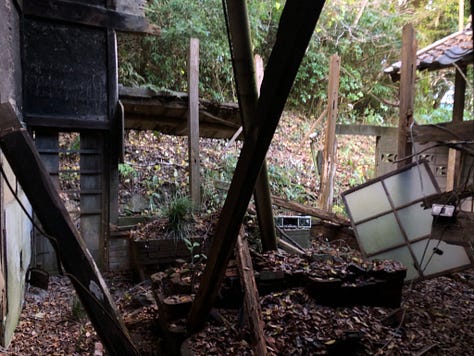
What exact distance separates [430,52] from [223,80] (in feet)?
23.7

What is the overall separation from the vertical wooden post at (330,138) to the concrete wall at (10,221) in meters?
5.39

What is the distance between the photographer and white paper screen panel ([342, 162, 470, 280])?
554 centimetres

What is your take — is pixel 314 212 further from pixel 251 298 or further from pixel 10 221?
pixel 10 221

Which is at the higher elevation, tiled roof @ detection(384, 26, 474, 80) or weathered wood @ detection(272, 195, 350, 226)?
tiled roof @ detection(384, 26, 474, 80)

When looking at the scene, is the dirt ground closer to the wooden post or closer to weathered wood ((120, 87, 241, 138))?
the wooden post

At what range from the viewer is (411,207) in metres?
5.85

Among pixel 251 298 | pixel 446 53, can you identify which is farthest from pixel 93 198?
pixel 446 53

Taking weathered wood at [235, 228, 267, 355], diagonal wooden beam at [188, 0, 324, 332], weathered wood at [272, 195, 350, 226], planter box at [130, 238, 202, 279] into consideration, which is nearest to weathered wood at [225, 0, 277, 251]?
diagonal wooden beam at [188, 0, 324, 332]

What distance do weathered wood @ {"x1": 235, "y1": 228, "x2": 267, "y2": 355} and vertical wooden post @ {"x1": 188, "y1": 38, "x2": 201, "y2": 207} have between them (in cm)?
334

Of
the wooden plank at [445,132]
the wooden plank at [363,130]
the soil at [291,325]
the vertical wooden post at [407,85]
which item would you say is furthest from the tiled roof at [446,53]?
the soil at [291,325]

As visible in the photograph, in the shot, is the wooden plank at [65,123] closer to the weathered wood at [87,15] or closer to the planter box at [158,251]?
the weathered wood at [87,15]

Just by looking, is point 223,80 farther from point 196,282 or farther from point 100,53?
point 196,282

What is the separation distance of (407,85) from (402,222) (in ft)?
7.12

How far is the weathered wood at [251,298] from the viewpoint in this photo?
9.23ft
